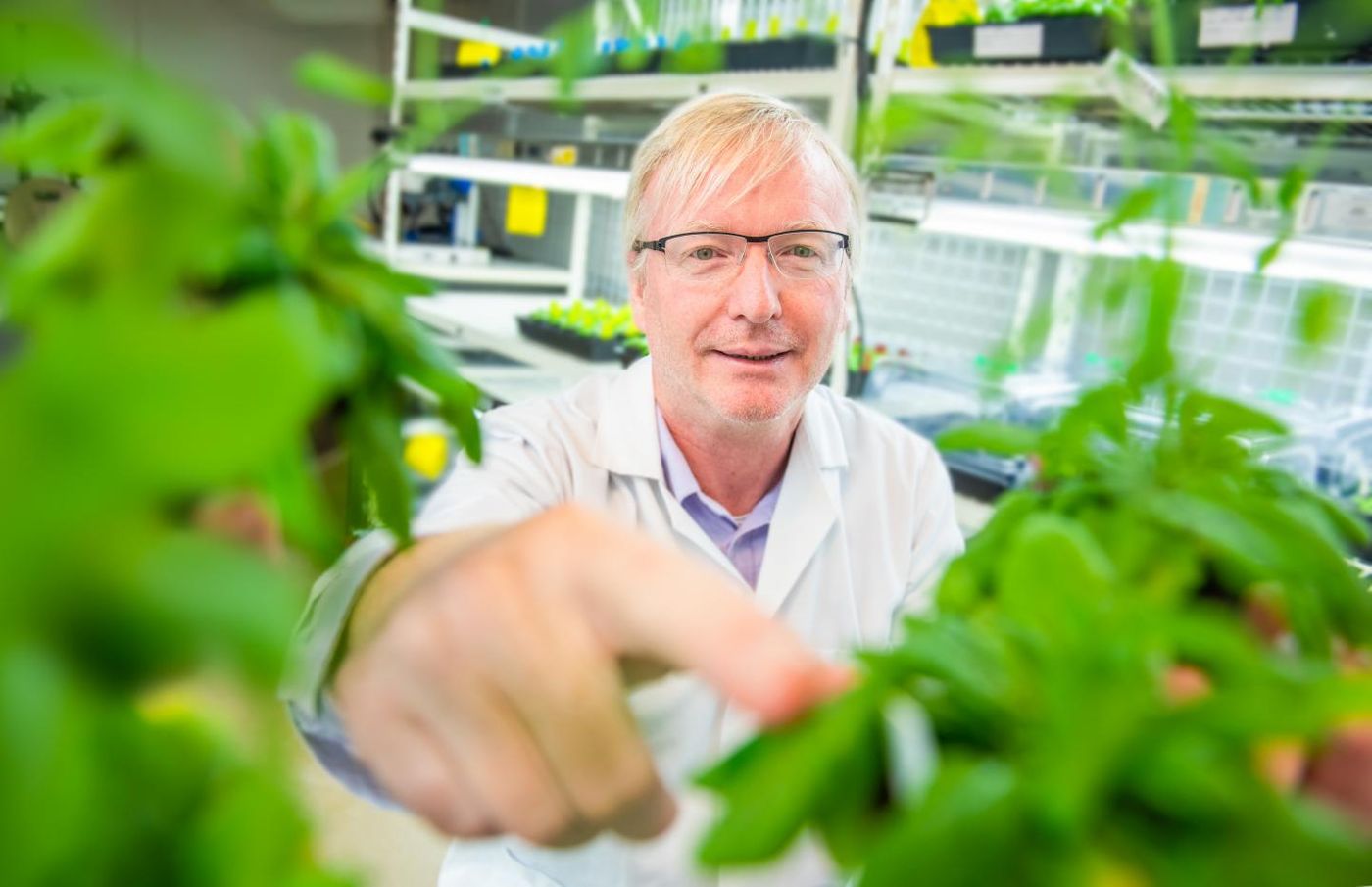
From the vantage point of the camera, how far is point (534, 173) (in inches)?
84.7

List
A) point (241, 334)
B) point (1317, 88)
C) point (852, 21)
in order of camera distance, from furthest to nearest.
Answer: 1. point (852, 21)
2. point (1317, 88)
3. point (241, 334)

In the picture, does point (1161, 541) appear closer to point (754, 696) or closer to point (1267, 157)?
point (754, 696)

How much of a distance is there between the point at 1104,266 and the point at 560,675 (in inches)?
41.8

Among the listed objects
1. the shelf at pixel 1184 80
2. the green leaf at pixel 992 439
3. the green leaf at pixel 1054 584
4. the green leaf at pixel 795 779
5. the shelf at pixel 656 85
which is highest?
the shelf at pixel 656 85

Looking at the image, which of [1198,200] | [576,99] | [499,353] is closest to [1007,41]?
[1198,200]

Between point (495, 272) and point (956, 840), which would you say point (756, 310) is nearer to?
point (956, 840)

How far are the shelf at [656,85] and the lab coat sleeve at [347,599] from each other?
61cm

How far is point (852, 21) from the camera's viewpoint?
1.50 meters

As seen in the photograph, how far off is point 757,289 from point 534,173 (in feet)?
4.29

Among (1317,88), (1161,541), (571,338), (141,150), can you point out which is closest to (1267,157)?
(1317,88)

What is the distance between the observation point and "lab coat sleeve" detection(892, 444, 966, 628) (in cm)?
112

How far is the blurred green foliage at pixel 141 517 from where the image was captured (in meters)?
0.16

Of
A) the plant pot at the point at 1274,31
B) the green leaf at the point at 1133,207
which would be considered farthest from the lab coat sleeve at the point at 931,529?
the green leaf at the point at 1133,207

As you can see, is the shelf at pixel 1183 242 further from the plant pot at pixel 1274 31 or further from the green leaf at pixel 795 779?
the green leaf at pixel 795 779
